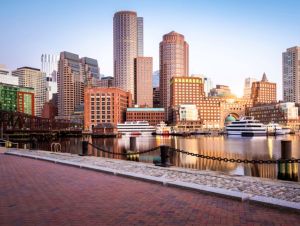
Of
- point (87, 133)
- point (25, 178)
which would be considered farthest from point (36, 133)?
point (25, 178)

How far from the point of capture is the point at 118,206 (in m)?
9.88

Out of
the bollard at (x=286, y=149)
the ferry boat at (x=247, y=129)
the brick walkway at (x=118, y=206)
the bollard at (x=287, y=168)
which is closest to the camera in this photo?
the brick walkway at (x=118, y=206)

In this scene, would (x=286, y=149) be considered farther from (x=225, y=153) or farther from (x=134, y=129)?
(x=134, y=129)

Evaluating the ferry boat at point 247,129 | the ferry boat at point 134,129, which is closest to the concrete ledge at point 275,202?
the ferry boat at point 247,129

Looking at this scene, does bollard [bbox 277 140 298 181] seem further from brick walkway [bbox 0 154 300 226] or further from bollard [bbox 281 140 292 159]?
brick walkway [bbox 0 154 300 226]

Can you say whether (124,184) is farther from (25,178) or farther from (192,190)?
(25,178)

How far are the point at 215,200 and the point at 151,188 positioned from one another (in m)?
3.00

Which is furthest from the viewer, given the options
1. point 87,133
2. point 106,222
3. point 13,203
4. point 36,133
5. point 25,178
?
point 87,133

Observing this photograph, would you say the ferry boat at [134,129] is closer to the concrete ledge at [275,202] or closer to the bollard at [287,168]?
the bollard at [287,168]

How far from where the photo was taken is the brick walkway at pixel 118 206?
8.45 metres

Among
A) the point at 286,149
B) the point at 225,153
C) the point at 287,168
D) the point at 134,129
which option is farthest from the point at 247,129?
the point at 287,168

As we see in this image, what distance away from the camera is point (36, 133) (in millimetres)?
138500

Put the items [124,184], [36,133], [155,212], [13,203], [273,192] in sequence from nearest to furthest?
[155,212] → [13,203] → [273,192] → [124,184] → [36,133]

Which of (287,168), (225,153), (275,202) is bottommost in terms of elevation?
(225,153)
